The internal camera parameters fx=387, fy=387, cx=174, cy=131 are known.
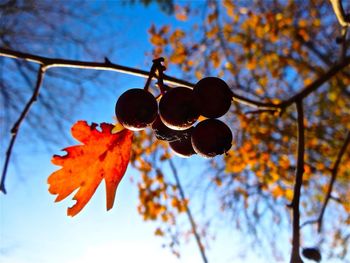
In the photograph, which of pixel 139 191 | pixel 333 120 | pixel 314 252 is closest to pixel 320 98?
pixel 333 120

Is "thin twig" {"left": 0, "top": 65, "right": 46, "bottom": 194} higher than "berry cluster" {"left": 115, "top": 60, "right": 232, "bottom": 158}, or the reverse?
"thin twig" {"left": 0, "top": 65, "right": 46, "bottom": 194}

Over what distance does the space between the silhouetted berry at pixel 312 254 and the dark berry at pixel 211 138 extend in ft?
6.37

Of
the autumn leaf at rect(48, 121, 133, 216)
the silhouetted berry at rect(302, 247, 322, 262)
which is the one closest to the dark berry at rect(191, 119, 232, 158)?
the autumn leaf at rect(48, 121, 133, 216)

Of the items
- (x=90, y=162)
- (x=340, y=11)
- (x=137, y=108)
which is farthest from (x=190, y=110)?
(x=340, y=11)

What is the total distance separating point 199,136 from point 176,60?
30.4 feet

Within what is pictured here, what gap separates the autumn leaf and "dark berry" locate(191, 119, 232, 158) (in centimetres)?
36

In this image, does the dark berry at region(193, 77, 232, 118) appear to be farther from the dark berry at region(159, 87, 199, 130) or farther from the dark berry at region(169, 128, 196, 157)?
the dark berry at region(169, 128, 196, 157)

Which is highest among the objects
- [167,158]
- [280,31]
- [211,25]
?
[211,25]

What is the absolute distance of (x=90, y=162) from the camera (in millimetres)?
1576

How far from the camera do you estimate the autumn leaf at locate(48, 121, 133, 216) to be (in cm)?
152

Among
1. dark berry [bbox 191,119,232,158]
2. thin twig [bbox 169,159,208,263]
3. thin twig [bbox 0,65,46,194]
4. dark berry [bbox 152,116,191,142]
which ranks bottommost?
dark berry [bbox 191,119,232,158]

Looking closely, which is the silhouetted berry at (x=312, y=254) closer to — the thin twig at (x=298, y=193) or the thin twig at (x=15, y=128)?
the thin twig at (x=298, y=193)

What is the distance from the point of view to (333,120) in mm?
9711

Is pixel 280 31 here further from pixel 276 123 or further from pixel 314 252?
pixel 314 252
